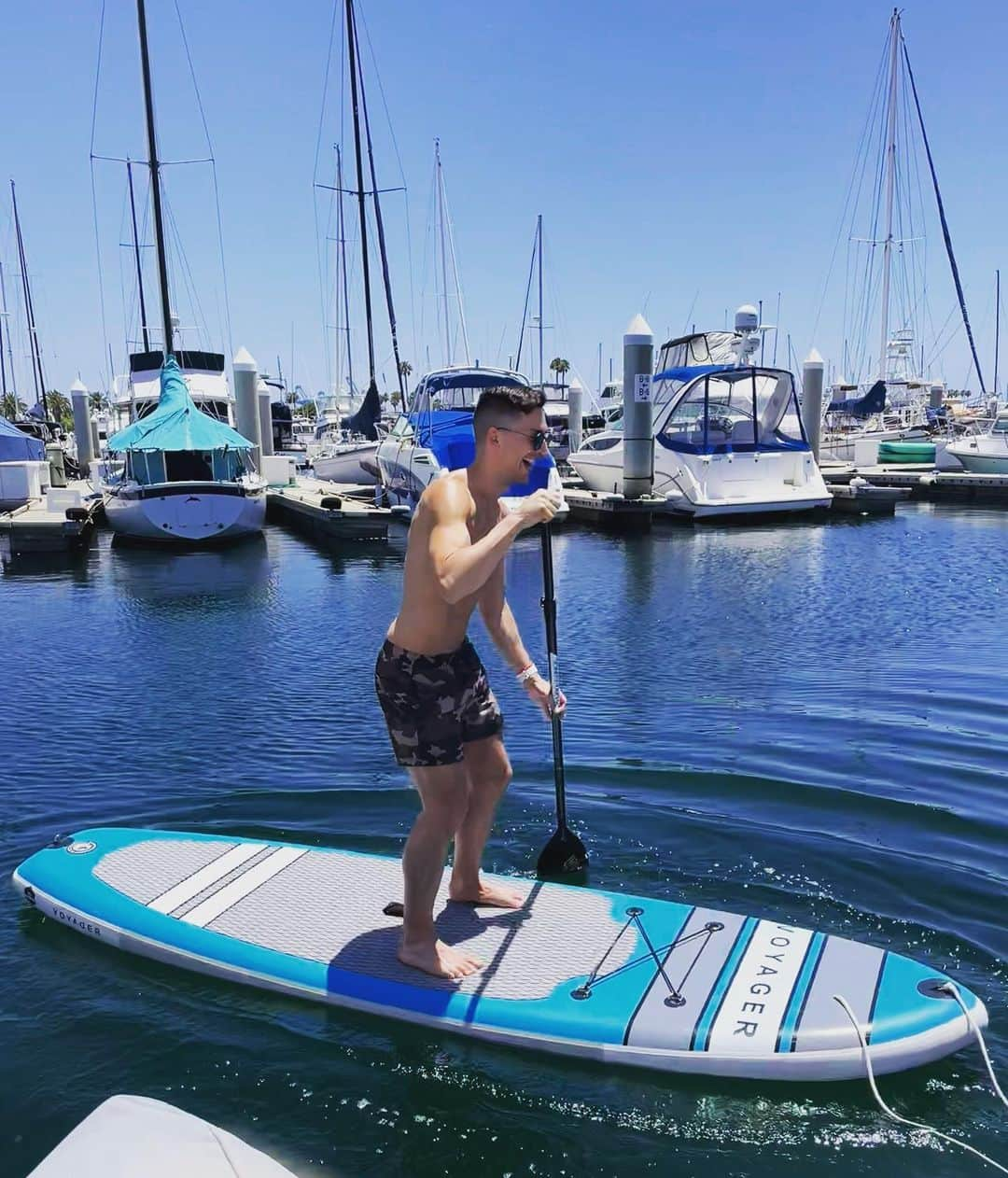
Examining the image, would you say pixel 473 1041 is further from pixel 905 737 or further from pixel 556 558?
pixel 556 558

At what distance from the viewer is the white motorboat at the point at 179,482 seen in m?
19.5

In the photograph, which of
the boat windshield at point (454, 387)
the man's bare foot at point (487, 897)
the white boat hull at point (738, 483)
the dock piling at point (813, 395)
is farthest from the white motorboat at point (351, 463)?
the man's bare foot at point (487, 897)

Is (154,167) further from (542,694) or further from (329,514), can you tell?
(542,694)

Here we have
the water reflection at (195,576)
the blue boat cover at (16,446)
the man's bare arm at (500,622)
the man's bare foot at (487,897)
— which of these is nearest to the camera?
the man's bare arm at (500,622)

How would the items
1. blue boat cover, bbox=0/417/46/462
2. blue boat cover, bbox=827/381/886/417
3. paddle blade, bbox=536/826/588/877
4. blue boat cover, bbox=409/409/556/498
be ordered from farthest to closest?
blue boat cover, bbox=827/381/886/417 < blue boat cover, bbox=0/417/46/462 < blue boat cover, bbox=409/409/556/498 < paddle blade, bbox=536/826/588/877

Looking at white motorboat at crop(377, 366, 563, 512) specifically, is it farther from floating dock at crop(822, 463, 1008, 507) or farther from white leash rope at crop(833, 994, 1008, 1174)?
white leash rope at crop(833, 994, 1008, 1174)

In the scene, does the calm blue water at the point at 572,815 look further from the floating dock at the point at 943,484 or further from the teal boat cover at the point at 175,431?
the floating dock at the point at 943,484

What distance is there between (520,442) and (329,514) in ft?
57.4

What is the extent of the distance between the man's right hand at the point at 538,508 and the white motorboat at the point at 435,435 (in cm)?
1699

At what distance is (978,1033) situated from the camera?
3119 mm

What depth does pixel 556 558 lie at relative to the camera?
1809 cm

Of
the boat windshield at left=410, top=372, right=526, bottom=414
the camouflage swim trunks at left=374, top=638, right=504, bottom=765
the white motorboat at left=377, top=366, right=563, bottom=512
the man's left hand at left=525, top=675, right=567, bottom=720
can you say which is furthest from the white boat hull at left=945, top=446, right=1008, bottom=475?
the camouflage swim trunks at left=374, top=638, right=504, bottom=765

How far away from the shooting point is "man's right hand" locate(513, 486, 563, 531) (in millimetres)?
3105

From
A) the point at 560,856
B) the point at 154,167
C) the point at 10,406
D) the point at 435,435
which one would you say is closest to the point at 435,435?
the point at 435,435
